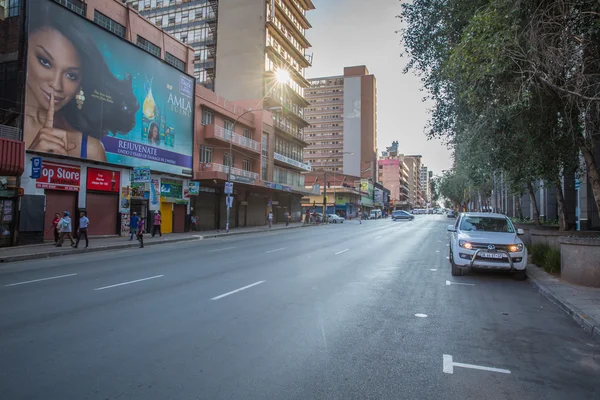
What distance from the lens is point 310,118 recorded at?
11538cm

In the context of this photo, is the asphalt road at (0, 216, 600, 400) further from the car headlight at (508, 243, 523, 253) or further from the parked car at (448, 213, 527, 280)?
the car headlight at (508, 243, 523, 253)

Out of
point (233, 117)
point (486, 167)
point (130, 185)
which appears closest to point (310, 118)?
point (233, 117)

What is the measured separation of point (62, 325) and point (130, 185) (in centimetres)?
2132

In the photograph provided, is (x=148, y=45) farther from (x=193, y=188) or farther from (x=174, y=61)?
(x=193, y=188)

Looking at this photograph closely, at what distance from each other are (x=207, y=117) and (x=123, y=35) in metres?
8.94

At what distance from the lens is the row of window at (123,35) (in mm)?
25953

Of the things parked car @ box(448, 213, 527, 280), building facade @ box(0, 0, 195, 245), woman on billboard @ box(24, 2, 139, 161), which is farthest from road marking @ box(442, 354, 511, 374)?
woman on billboard @ box(24, 2, 139, 161)

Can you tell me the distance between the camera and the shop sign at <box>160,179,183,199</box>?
28.5 meters

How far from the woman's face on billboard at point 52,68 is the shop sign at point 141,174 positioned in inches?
204

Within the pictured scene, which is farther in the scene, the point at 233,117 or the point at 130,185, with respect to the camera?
the point at 233,117

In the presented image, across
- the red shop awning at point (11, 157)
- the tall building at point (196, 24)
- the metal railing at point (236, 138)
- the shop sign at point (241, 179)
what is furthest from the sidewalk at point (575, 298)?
the tall building at point (196, 24)

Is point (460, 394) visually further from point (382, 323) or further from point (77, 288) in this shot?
point (77, 288)

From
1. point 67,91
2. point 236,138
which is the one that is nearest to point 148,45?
point 236,138

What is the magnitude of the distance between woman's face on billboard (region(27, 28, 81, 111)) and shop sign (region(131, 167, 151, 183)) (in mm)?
5185
